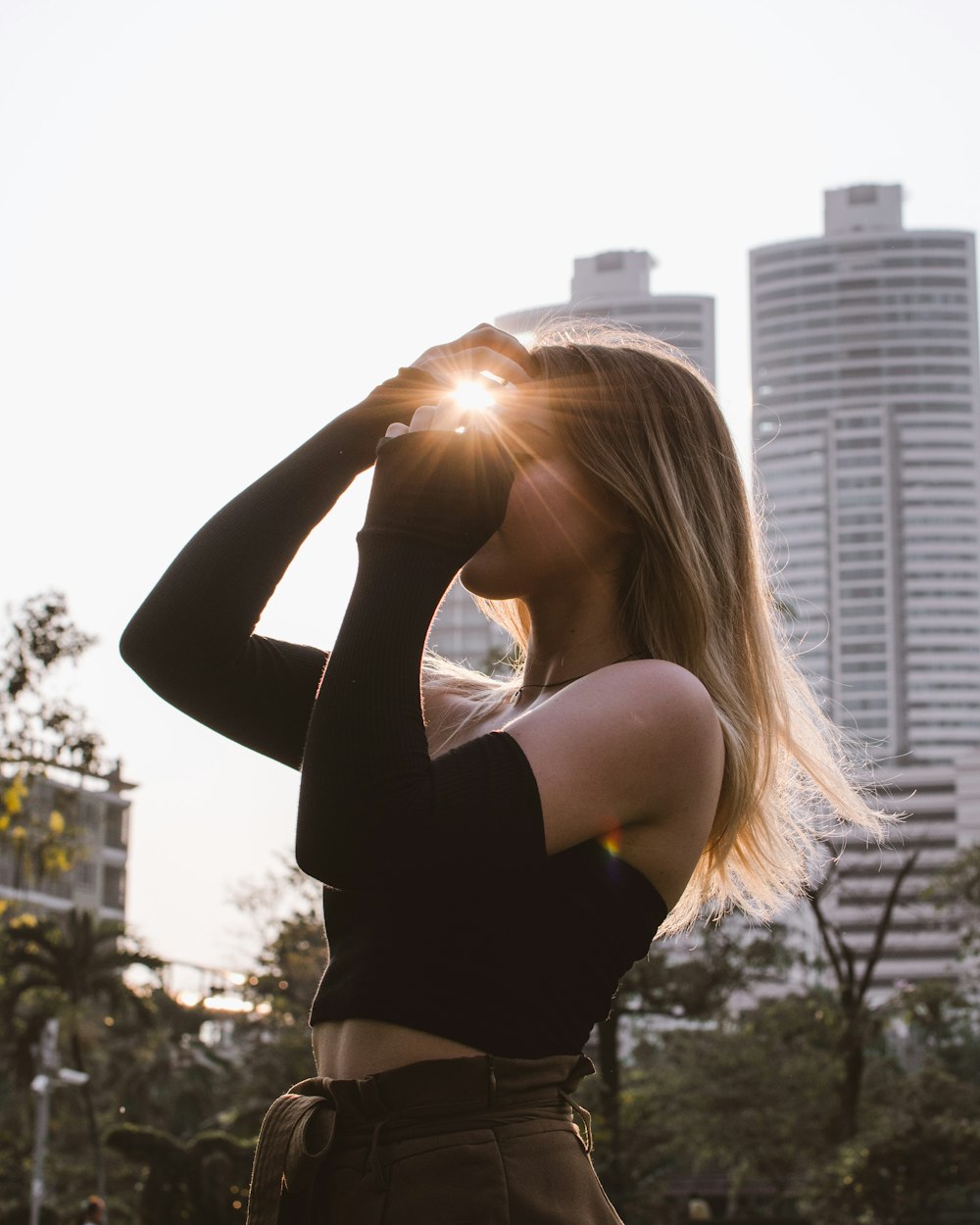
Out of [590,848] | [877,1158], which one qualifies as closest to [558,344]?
[590,848]

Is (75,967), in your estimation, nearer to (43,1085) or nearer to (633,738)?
(43,1085)

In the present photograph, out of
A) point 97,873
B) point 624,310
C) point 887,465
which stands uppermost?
point 624,310

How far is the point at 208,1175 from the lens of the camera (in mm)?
17562

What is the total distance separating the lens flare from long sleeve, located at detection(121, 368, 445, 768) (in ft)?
0.19

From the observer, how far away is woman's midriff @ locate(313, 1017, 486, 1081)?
1689 millimetres

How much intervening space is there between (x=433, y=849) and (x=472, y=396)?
62 centimetres

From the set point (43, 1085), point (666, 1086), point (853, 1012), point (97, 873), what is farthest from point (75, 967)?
point (97, 873)

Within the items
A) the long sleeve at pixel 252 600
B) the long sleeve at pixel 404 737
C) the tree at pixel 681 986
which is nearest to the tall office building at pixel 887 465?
the tree at pixel 681 986

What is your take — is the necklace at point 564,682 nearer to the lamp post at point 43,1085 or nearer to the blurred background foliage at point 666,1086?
the blurred background foliage at point 666,1086

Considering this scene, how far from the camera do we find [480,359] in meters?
2.05

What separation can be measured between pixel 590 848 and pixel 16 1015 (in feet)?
105

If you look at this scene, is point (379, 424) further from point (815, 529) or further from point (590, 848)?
point (815, 529)

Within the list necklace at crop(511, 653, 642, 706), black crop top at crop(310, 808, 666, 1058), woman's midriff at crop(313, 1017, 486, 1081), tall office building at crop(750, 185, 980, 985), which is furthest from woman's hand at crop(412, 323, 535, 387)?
tall office building at crop(750, 185, 980, 985)

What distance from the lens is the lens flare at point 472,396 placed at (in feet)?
6.18
